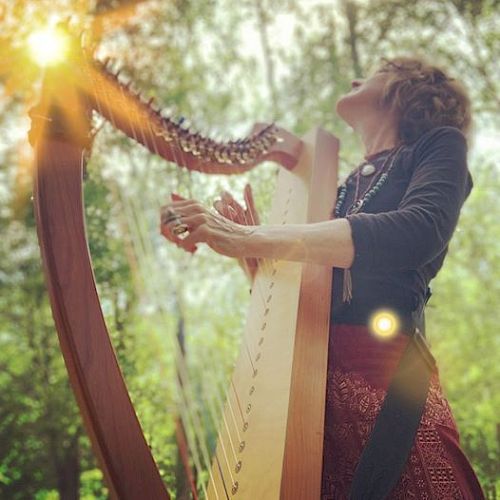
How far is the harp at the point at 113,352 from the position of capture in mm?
954

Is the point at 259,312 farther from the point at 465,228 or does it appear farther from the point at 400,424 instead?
the point at 465,228

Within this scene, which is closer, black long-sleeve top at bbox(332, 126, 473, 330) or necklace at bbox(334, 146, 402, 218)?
black long-sleeve top at bbox(332, 126, 473, 330)

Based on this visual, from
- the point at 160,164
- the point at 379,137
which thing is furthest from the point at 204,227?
the point at 160,164

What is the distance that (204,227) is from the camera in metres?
1.12

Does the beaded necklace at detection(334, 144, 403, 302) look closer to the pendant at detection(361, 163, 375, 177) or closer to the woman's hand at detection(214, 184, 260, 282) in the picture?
the pendant at detection(361, 163, 375, 177)

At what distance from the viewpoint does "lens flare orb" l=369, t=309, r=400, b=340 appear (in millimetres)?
1290

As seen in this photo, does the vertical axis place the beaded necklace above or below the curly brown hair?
below

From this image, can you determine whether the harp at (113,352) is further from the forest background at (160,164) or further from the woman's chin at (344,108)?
the forest background at (160,164)

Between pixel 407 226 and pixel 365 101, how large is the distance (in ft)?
2.37

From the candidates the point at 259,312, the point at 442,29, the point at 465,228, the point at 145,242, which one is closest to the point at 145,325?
the point at 465,228

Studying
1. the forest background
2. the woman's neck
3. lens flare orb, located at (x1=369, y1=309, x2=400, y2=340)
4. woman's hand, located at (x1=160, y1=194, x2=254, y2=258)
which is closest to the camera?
woman's hand, located at (x1=160, y1=194, x2=254, y2=258)

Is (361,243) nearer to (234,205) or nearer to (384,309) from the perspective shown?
(384,309)

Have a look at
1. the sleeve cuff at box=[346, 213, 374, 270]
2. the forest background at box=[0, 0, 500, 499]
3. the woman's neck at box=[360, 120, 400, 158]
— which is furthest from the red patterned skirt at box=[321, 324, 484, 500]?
the forest background at box=[0, 0, 500, 499]

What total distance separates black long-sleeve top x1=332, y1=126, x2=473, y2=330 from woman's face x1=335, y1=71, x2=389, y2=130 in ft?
0.81
